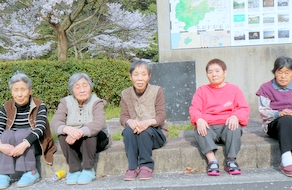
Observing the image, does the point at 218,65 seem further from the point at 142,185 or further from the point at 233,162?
the point at 142,185

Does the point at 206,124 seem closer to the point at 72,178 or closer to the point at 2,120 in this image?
the point at 72,178

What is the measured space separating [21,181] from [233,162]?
2.05 m

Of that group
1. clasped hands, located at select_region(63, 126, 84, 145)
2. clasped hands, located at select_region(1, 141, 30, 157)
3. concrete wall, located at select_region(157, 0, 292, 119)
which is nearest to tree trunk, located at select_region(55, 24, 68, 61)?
concrete wall, located at select_region(157, 0, 292, 119)

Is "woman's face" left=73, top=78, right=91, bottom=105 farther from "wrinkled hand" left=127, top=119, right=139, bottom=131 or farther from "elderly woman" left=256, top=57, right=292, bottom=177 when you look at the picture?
"elderly woman" left=256, top=57, right=292, bottom=177

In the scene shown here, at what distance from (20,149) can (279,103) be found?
2649 millimetres

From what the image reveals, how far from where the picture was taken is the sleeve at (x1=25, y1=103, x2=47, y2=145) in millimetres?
3350

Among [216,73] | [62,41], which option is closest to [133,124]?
[216,73]

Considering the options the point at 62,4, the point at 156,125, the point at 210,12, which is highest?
the point at 62,4

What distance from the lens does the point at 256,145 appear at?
11.5 feet

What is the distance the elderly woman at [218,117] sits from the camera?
3.30m

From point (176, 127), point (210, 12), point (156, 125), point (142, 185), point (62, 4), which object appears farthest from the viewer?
point (62, 4)

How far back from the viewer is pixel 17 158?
3336 millimetres

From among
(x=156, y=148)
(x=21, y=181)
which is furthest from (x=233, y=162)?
(x=21, y=181)

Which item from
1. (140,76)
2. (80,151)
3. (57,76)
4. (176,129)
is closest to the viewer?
(80,151)
